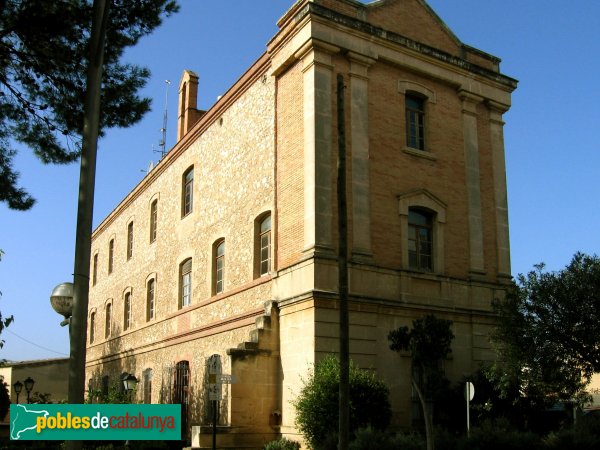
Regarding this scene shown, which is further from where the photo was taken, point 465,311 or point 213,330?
point 213,330

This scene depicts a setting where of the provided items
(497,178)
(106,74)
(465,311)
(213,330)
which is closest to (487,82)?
(497,178)

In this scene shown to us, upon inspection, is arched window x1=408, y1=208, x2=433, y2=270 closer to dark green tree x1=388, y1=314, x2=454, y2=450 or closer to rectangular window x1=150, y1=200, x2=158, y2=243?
dark green tree x1=388, y1=314, x2=454, y2=450

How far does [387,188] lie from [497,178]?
474cm

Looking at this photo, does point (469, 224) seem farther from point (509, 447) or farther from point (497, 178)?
point (509, 447)

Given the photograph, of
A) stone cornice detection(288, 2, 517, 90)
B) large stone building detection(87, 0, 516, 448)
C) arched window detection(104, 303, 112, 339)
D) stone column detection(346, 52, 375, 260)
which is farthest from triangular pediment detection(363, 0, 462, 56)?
arched window detection(104, 303, 112, 339)

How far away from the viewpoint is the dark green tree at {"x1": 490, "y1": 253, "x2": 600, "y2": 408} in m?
17.0

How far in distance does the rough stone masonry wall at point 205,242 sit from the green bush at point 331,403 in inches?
142

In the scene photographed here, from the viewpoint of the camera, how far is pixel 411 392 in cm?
1873

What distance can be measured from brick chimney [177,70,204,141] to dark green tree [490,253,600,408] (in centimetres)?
1694

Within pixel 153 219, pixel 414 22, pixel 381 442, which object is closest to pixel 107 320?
pixel 153 219

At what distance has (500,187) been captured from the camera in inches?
880

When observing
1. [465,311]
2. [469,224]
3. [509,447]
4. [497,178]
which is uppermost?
[497,178]

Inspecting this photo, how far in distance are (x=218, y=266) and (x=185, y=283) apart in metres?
3.21

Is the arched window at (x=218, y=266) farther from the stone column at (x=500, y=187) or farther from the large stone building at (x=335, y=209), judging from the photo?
the stone column at (x=500, y=187)
